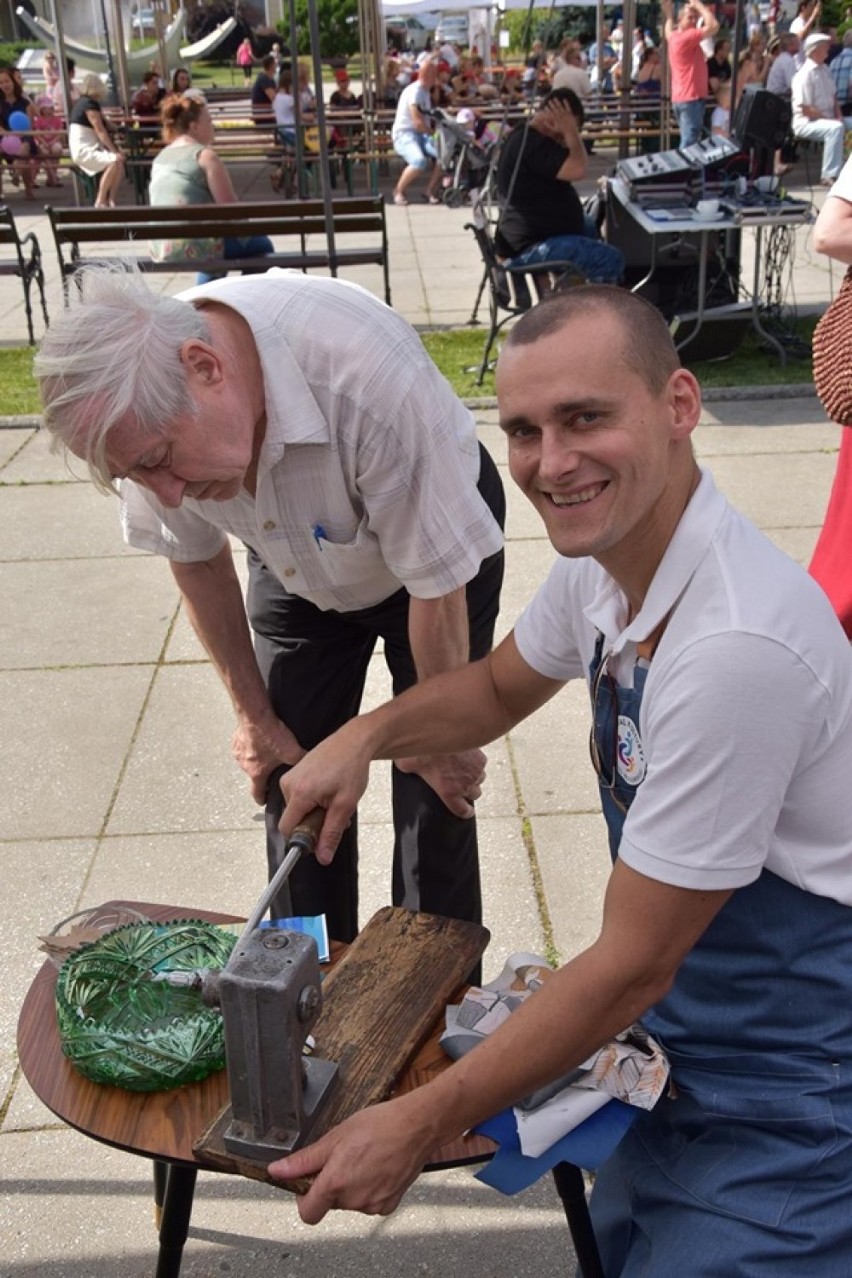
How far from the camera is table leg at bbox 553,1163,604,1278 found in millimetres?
1934

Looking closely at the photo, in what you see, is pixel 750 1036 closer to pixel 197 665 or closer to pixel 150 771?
pixel 150 771

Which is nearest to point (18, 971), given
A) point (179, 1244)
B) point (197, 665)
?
point (179, 1244)

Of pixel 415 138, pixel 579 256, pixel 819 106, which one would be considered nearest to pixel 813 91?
pixel 819 106

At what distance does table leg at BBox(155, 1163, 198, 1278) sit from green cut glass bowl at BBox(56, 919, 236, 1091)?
0.24 meters

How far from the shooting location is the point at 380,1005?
1.96 meters

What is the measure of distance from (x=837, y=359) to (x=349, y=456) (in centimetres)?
111

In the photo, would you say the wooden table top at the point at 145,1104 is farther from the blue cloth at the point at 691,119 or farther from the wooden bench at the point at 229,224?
the blue cloth at the point at 691,119

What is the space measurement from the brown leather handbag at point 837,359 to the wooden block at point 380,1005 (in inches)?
53.4

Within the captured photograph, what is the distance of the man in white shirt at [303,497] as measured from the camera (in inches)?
78.7

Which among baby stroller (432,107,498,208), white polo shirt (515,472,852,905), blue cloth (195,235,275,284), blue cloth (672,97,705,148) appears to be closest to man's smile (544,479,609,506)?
white polo shirt (515,472,852,905)

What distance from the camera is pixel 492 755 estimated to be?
4133mm

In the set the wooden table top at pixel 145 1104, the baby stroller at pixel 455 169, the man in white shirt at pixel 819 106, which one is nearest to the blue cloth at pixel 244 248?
the baby stroller at pixel 455 169

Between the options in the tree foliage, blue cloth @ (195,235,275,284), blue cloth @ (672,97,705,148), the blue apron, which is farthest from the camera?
the tree foliage

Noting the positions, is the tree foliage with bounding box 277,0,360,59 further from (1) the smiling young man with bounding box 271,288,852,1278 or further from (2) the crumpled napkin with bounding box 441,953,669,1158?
(2) the crumpled napkin with bounding box 441,953,669,1158
